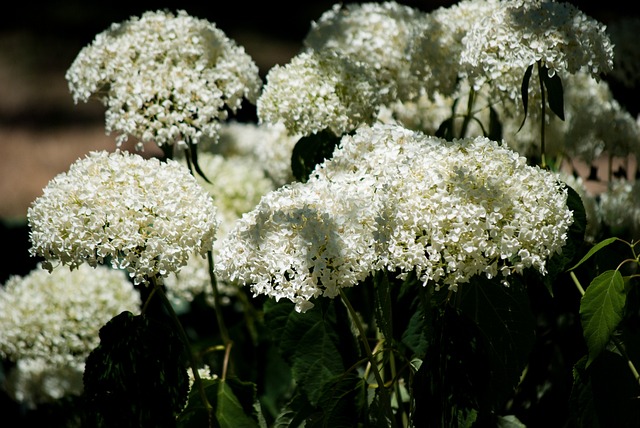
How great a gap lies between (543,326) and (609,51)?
1.02 meters

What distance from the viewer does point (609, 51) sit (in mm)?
1830

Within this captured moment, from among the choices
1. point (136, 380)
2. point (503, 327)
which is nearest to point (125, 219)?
point (136, 380)

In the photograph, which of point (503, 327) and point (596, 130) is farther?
point (596, 130)

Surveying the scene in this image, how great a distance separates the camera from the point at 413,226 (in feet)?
4.78

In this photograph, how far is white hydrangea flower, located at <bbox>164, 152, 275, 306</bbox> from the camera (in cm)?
277

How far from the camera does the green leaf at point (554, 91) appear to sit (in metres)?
1.79

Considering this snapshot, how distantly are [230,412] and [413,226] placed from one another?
0.70 meters

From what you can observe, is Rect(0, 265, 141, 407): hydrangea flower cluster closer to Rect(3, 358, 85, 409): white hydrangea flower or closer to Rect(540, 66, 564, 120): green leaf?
Rect(3, 358, 85, 409): white hydrangea flower

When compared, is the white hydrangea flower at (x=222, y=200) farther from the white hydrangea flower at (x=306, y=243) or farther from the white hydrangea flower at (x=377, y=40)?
the white hydrangea flower at (x=306, y=243)

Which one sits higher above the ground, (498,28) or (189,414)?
(498,28)

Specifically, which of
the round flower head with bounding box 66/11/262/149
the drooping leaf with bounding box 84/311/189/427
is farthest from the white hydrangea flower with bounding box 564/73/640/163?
the drooping leaf with bounding box 84/311/189/427

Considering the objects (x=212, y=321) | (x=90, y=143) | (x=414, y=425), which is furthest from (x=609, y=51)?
(x=90, y=143)

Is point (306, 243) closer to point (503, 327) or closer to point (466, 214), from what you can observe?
point (466, 214)

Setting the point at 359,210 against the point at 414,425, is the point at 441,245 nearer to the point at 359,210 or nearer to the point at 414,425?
the point at 359,210
